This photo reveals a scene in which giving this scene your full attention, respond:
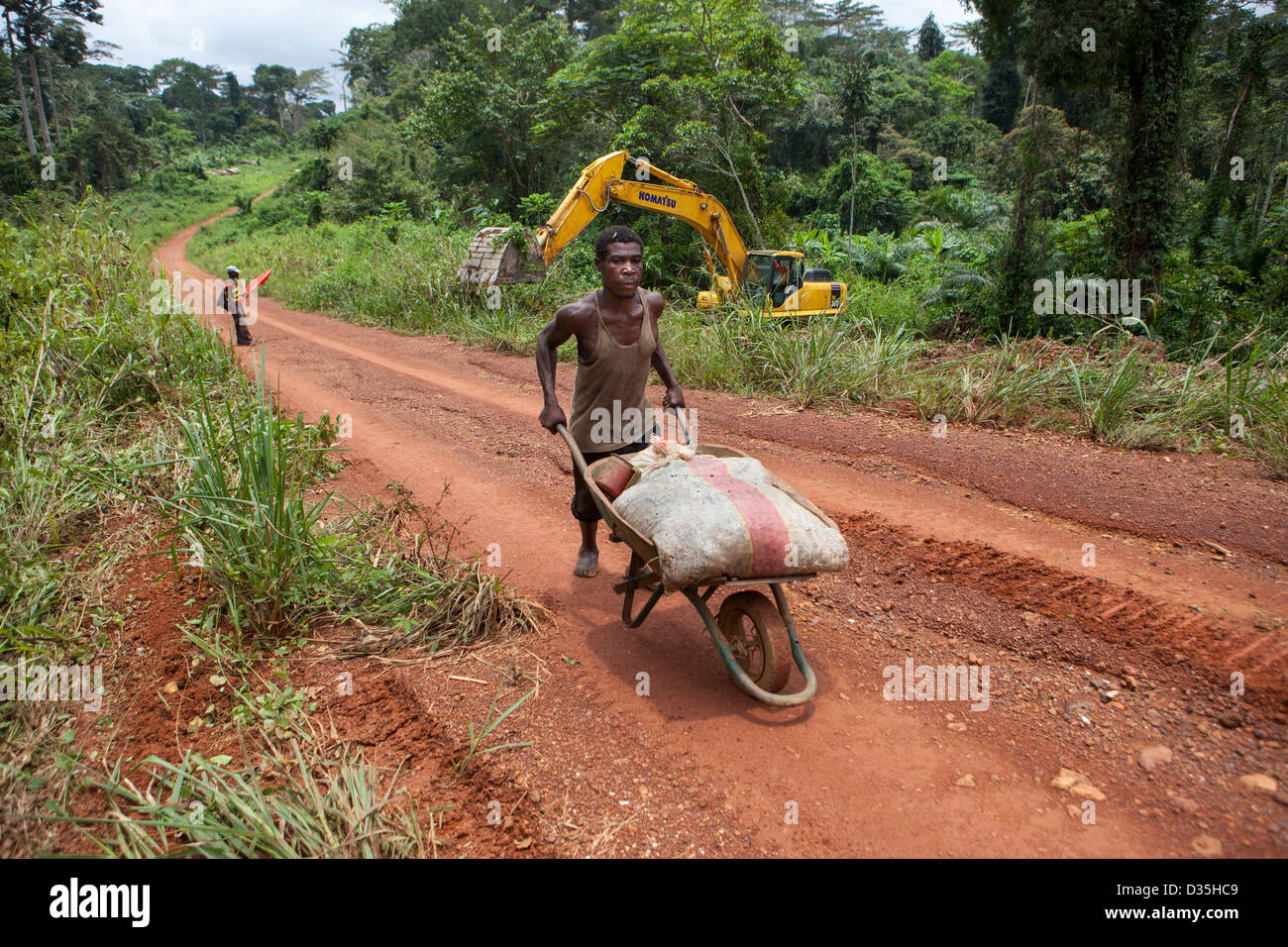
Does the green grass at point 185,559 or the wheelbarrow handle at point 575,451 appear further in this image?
the wheelbarrow handle at point 575,451

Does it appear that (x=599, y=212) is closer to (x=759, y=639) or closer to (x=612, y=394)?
(x=612, y=394)

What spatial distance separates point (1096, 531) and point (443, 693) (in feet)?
12.4

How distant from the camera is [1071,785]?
2564mm

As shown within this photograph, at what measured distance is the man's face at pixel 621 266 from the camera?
11.7 feet

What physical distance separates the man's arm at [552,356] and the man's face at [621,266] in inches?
9.5

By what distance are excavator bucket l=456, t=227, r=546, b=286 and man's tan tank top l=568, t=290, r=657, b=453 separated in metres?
9.17

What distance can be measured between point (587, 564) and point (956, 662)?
76.5 inches

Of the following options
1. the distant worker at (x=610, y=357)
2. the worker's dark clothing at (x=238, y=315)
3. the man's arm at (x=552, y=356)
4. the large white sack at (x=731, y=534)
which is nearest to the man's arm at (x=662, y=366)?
the distant worker at (x=610, y=357)

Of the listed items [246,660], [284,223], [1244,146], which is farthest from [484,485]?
[284,223]

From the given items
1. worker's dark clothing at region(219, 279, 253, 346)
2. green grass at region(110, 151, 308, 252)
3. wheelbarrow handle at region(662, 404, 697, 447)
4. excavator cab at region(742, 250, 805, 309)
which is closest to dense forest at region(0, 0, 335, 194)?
green grass at region(110, 151, 308, 252)

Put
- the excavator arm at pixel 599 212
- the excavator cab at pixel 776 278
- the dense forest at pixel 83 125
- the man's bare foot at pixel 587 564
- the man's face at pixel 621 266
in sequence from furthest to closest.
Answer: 1. the dense forest at pixel 83 125
2. the excavator cab at pixel 776 278
3. the excavator arm at pixel 599 212
4. the man's bare foot at pixel 587 564
5. the man's face at pixel 621 266

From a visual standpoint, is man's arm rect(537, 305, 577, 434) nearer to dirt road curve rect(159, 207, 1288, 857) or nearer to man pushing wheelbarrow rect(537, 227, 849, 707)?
Result: man pushing wheelbarrow rect(537, 227, 849, 707)

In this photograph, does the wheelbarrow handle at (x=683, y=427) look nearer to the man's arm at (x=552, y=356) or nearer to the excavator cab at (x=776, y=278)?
the man's arm at (x=552, y=356)
